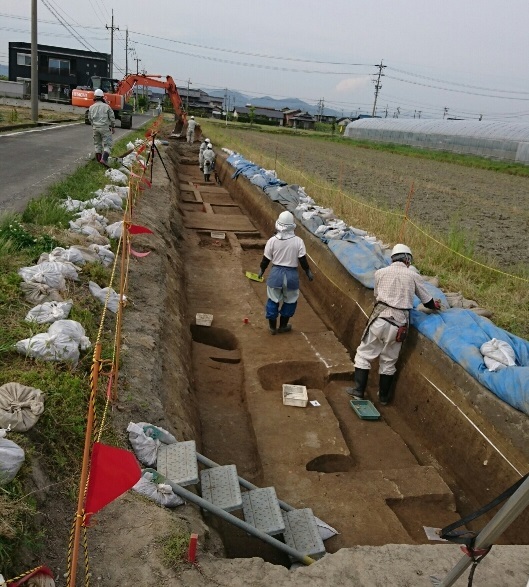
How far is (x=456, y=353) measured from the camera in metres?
4.72

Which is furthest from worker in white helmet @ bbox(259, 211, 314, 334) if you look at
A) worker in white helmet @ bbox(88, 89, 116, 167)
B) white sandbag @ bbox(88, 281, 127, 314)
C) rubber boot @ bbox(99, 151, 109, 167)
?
rubber boot @ bbox(99, 151, 109, 167)

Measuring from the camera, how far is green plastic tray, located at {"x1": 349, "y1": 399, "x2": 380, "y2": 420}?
5387 millimetres

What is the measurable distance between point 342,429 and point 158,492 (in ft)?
8.96

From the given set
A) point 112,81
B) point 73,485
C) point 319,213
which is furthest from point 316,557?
point 112,81

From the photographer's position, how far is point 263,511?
331 cm

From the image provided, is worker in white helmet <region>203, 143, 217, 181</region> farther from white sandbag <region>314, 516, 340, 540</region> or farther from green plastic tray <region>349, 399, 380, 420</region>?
white sandbag <region>314, 516, 340, 540</region>

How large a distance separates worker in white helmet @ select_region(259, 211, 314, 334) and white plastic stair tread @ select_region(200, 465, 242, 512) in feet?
11.7

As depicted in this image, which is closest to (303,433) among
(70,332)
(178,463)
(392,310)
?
(392,310)

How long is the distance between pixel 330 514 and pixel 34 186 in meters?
7.43

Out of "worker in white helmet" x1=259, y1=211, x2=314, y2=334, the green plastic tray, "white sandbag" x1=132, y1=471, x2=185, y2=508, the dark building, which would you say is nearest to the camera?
"white sandbag" x1=132, y1=471, x2=185, y2=508

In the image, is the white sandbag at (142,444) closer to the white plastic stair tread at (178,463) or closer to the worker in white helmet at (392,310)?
the white plastic stair tread at (178,463)

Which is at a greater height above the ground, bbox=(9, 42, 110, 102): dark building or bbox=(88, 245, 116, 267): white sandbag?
bbox=(9, 42, 110, 102): dark building

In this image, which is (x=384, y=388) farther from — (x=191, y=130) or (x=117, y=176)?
(x=191, y=130)

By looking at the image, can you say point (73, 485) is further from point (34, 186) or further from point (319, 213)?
point (319, 213)
